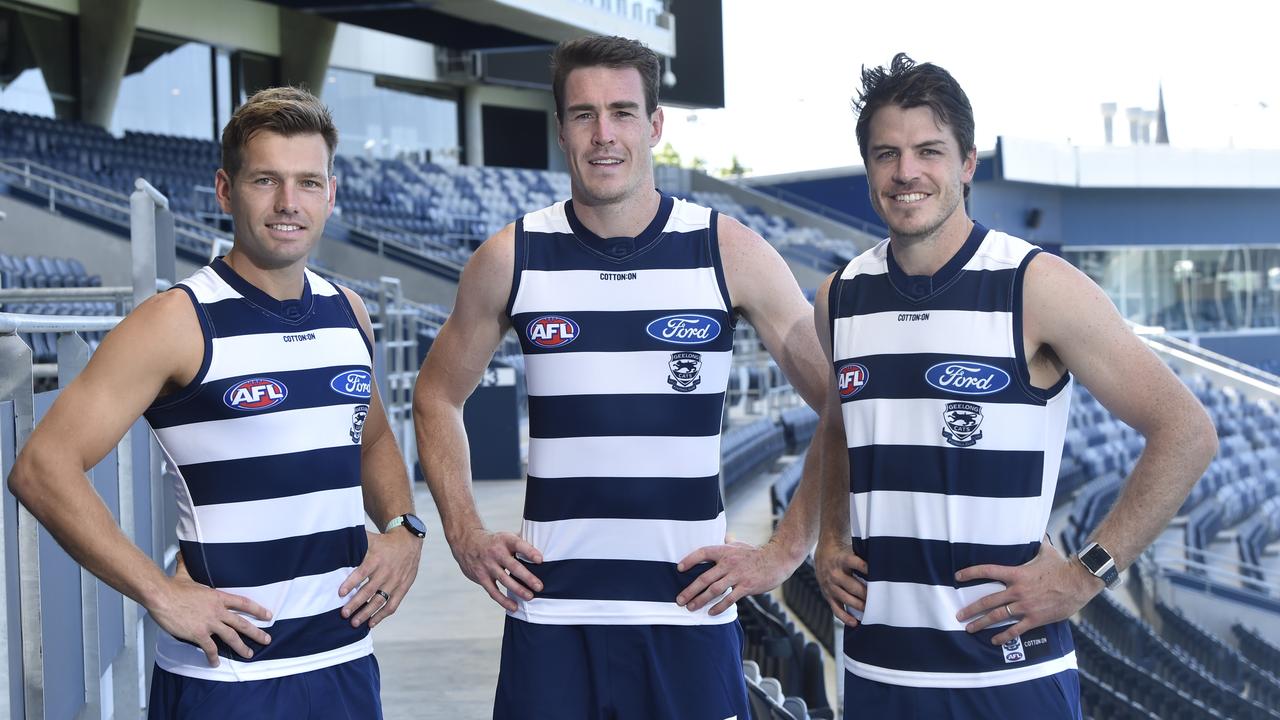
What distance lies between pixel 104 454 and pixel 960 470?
1305mm

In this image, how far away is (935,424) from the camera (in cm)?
207

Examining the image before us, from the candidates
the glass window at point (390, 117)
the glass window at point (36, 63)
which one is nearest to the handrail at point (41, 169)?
the glass window at point (36, 63)

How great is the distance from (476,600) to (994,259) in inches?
172

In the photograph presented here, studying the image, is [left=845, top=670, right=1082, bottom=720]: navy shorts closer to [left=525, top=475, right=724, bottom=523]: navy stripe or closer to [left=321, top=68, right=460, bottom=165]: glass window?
[left=525, top=475, right=724, bottom=523]: navy stripe

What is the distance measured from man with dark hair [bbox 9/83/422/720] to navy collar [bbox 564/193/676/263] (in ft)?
1.50

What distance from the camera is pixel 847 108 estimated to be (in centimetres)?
229

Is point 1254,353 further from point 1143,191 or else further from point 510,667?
point 510,667

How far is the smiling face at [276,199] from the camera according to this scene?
6.66 feet

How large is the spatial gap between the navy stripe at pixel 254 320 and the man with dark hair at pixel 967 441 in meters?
0.88

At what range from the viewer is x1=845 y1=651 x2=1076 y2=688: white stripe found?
206 cm

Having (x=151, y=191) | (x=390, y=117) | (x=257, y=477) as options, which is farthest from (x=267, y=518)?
(x=390, y=117)

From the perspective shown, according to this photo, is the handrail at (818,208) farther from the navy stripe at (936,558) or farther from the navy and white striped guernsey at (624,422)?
the navy stripe at (936,558)

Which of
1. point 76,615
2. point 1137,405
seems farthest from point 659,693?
point 76,615

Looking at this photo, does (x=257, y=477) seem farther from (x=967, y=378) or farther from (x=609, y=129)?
(x=967, y=378)
